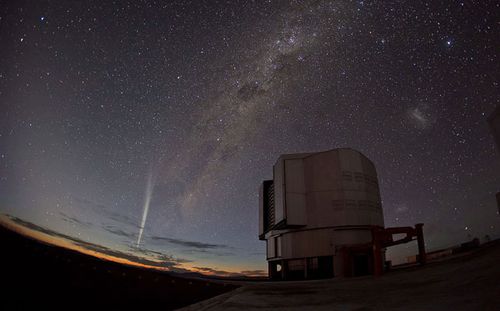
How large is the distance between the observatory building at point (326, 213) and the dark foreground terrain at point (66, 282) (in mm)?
20888

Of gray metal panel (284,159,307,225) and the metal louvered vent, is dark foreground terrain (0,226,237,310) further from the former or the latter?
the metal louvered vent

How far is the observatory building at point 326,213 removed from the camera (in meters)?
25.5

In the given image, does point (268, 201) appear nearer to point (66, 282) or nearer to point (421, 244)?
point (421, 244)

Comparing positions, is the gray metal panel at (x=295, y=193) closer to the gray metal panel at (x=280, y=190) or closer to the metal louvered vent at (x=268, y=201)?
the gray metal panel at (x=280, y=190)

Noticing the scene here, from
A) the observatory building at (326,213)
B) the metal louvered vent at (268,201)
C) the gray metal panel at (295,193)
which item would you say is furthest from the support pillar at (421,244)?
the metal louvered vent at (268,201)

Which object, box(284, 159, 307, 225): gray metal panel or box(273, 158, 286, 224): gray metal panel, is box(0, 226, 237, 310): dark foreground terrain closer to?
box(284, 159, 307, 225): gray metal panel

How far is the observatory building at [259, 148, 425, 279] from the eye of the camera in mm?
25531

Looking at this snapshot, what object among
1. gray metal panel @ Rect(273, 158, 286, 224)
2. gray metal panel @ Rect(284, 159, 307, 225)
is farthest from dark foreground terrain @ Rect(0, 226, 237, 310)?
gray metal panel @ Rect(273, 158, 286, 224)

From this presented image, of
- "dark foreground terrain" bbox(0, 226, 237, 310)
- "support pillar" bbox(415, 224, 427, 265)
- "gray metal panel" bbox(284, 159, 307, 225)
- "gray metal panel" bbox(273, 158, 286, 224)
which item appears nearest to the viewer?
"dark foreground terrain" bbox(0, 226, 237, 310)

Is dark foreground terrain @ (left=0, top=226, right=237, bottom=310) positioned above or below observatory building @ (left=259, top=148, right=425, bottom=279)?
below

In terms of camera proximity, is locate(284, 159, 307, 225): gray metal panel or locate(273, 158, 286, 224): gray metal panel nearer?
locate(284, 159, 307, 225): gray metal panel

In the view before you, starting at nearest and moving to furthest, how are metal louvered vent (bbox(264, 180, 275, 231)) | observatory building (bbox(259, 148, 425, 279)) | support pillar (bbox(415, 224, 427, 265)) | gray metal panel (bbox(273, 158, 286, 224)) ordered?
support pillar (bbox(415, 224, 427, 265)) → observatory building (bbox(259, 148, 425, 279)) → gray metal panel (bbox(273, 158, 286, 224)) → metal louvered vent (bbox(264, 180, 275, 231))

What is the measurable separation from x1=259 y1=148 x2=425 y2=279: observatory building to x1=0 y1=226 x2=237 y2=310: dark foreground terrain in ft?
68.5

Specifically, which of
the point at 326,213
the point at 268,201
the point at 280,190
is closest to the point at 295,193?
the point at 280,190
